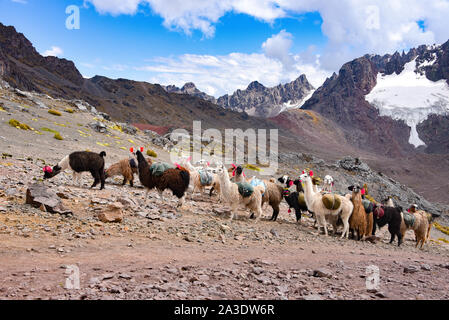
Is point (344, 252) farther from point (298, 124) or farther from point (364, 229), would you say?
point (298, 124)

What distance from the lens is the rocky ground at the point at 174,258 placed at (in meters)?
4.91

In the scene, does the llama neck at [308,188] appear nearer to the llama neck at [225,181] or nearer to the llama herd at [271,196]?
the llama herd at [271,196]

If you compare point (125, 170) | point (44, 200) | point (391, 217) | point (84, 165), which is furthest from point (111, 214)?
point (391, 217)

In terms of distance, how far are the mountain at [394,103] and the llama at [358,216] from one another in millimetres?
137306

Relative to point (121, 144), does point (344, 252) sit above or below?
below

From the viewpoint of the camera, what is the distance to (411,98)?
164875 millimetres

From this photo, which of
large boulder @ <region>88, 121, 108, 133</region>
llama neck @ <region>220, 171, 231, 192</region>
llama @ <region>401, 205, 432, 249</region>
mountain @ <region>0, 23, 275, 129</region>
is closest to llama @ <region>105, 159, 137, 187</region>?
llama neck @ <region>220, 171, 231, 192</region>

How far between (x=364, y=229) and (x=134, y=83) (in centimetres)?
15420

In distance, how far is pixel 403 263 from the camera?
8.70 meters

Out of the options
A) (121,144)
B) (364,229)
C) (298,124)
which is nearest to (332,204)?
(364,229)

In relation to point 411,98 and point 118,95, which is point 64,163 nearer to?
point 118,95

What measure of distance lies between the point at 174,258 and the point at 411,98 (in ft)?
631

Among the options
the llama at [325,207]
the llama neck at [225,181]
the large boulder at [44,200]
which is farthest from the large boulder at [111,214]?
the llama at [325,207]
